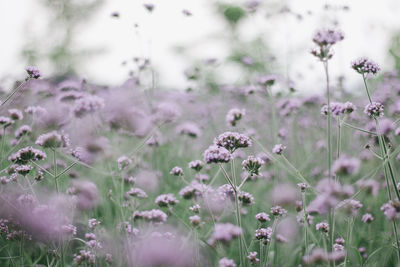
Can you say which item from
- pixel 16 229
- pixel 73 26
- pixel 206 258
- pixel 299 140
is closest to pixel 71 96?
pixel 16 229

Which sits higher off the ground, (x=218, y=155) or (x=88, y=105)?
(x=88, y=105)

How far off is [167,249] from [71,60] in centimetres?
766

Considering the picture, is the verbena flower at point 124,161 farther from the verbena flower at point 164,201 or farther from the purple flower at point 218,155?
the purple flower at point 218,155

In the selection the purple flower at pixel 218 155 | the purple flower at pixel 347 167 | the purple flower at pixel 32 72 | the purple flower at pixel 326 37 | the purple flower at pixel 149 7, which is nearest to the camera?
the purple flower at pixel 347 167

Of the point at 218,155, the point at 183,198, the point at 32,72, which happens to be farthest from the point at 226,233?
the point at 32,72

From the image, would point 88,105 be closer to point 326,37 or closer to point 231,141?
point 231,141

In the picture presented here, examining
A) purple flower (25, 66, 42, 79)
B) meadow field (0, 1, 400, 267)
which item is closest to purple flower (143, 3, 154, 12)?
meadow field (0, 1, 400, 267)

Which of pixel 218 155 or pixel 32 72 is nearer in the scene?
pixel 218 155

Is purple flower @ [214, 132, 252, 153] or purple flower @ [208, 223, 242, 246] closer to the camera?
purple flower @ [208, 223, 242, 246]

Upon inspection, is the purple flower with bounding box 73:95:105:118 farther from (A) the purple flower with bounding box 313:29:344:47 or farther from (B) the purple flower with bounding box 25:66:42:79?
(A) the purple flower with bounding box 313:29:344:47

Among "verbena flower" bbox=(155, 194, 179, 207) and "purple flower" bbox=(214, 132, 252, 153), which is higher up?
"purple flower" bbox=(214, 132, 252, 153)

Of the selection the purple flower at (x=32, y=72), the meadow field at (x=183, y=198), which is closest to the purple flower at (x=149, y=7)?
the meadow field at (x=183, y=198)

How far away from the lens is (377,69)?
5.55 ft

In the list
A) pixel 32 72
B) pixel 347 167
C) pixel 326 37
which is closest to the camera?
pixel 347 167
